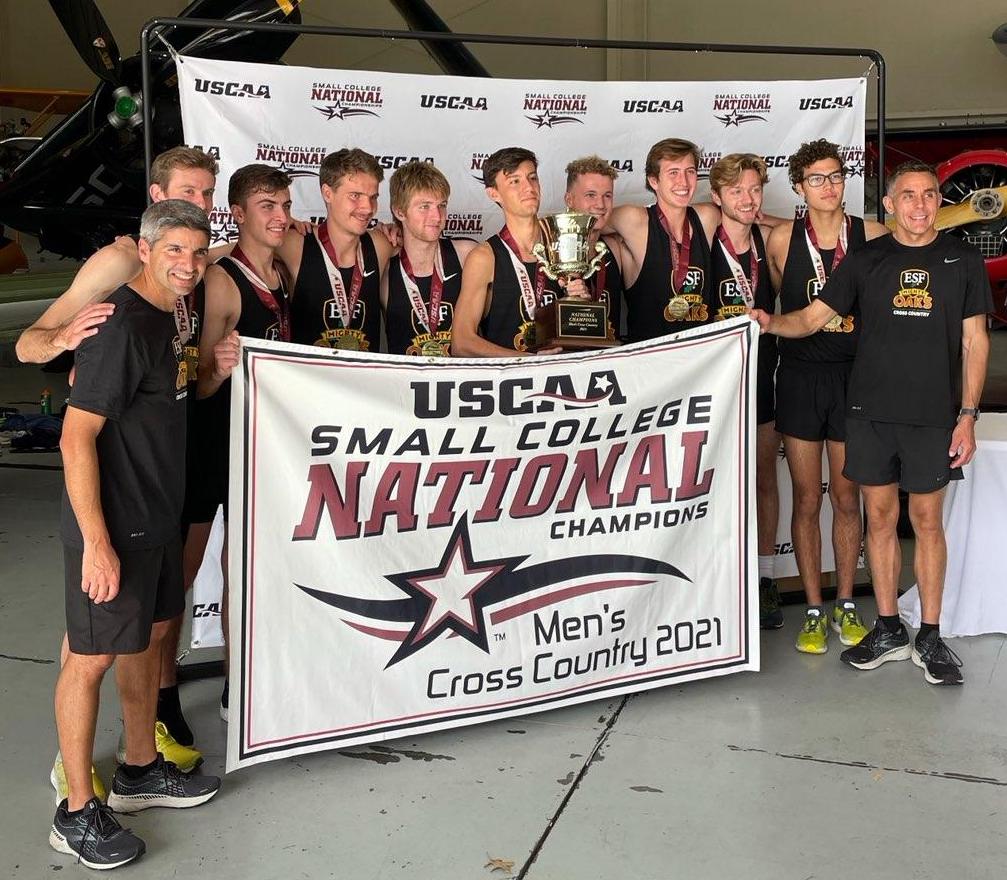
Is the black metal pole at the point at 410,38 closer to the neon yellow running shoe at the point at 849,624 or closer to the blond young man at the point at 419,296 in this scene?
the blond young man at the point at 419,296

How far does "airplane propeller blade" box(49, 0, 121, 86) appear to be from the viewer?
25.2ft

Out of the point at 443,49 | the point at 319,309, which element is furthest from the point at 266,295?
the point at 443,49

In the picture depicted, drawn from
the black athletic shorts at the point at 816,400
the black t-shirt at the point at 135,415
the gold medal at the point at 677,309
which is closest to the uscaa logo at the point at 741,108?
the gold medal at the point at 677,309

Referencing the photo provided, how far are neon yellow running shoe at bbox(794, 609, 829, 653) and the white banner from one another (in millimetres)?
1995

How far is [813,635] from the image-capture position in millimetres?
4121

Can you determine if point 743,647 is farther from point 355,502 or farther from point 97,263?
point 97,263

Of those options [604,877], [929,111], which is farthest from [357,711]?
[929,111]

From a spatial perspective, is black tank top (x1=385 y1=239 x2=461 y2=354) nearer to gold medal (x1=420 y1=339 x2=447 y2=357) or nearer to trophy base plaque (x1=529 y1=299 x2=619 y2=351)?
gold medal (x1=420 y1=339 x2=447 y2=357)

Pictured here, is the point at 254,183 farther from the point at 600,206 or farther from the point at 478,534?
the point at 600,206

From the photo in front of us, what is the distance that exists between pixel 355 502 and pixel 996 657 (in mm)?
2591

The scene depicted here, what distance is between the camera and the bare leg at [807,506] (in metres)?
4.18

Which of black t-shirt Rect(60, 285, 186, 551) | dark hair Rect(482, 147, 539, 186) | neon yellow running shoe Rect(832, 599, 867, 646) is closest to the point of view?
black t-shirt Rect(60, 285, 186, 551)

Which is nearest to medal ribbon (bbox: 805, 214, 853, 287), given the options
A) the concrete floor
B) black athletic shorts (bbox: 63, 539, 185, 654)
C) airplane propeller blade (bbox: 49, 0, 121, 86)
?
the concrete floor

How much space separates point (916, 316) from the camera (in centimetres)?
373
